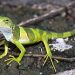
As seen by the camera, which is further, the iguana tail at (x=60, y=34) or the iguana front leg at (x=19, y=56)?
the iguana tail at (x=60, y=34)

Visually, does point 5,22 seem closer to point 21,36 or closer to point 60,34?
point 21,36

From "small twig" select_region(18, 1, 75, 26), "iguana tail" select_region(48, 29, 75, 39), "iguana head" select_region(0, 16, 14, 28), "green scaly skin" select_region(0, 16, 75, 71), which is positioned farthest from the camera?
"small twig" select_region(18, 1, 75, 26)

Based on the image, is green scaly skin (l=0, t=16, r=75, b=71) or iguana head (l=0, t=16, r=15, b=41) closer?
iguana head (l=0, t=16, r=15, b=41)

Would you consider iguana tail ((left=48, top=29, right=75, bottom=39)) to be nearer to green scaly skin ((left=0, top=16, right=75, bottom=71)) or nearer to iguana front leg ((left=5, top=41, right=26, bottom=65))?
green scaly skin ((left=0, top=16, right=75, bottom=71))

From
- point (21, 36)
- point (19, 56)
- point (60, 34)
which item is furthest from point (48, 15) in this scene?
point (19, 56)

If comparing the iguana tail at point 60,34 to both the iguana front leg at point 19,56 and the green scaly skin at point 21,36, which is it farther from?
the iguana front leg at point 19,56

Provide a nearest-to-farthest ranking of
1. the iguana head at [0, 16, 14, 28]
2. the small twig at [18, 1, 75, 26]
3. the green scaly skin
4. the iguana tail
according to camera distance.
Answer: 1. the iguana head at [0, 16, 14, 28]
2. the green scaly skin
3. the iguana tail
4. the small twig at [18, 1, 75, 26]

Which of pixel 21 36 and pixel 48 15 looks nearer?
pixel 21 36

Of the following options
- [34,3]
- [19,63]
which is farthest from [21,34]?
[34,3]

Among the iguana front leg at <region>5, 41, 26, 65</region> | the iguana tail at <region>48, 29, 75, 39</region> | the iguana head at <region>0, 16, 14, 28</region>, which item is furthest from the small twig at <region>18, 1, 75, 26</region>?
the iguana head at <region>0, 16, 14, 28</region>

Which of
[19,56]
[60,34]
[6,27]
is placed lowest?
[19,56]

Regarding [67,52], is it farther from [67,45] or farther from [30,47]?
[30,47]

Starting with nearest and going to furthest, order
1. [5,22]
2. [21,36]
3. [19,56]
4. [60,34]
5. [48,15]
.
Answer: [5,22]
[19,56]
[21,36]
[60,34]
[48,15]

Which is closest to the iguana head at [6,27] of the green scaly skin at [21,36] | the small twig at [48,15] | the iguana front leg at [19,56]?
the green scaly skin at [21,36]
